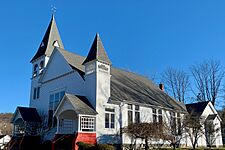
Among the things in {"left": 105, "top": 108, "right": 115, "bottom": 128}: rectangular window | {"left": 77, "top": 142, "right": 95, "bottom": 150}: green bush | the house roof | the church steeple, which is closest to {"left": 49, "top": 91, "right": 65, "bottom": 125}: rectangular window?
the house roof

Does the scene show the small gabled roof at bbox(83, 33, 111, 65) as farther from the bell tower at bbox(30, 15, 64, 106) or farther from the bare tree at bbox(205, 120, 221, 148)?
the bare tree at bbox(205, 120, 221, 148)

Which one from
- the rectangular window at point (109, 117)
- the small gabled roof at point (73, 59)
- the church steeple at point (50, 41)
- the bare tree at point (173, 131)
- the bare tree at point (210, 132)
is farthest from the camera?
the church steeple at point (50, 41)

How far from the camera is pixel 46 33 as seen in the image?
106ft

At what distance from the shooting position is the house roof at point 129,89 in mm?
23172

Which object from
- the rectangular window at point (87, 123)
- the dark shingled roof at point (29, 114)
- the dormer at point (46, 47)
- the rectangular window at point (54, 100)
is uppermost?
the dormer at point (46, 47)

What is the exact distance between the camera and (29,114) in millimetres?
25703

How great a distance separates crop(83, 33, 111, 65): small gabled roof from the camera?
2097cm

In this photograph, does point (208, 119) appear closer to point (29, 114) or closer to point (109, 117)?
point (109, 117)

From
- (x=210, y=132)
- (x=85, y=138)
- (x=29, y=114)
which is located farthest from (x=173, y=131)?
(x=29, y=114)

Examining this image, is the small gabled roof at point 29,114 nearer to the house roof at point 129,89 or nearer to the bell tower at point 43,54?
the bell tower at point 43,54

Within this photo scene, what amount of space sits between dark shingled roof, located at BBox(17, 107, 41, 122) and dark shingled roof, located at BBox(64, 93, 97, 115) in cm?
766

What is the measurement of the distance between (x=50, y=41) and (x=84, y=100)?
13.1 m

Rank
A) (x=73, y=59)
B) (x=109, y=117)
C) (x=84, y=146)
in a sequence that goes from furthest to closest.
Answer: (x=73, y=59) < (x=109, y=117) < (x=84, y=146)

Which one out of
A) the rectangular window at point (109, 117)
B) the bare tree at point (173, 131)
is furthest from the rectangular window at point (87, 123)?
the bare tree at point (173, 131)
